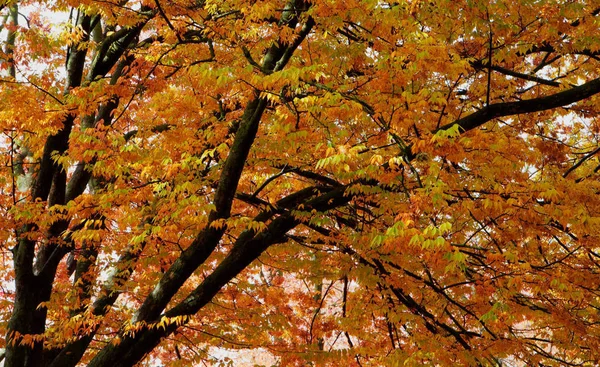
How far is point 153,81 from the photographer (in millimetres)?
6547

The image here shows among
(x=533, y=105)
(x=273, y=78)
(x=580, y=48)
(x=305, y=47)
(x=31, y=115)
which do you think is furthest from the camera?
(x=305, y=47)

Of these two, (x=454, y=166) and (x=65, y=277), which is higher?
(x=454, y=166)

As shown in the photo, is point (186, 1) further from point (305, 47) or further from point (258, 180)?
point (258, 180)

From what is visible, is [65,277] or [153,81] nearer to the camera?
[153,81]

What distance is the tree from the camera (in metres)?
5.11

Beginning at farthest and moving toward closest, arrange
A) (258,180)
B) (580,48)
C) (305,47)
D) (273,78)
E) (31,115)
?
1. (258,180)
2. (305,47)
3. (580,48)
4. (31,115)
5. (273,78)

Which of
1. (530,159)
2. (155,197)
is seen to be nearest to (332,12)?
(155,197)

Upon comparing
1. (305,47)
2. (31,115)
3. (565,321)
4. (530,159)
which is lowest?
(565,321)

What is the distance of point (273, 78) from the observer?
429 centimetres

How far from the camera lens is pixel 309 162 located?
241 inches

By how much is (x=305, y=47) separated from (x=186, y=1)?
1.79m

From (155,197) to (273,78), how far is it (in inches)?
115

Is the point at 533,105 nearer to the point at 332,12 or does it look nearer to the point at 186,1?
the point at 332,12

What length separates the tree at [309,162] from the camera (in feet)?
16.8
